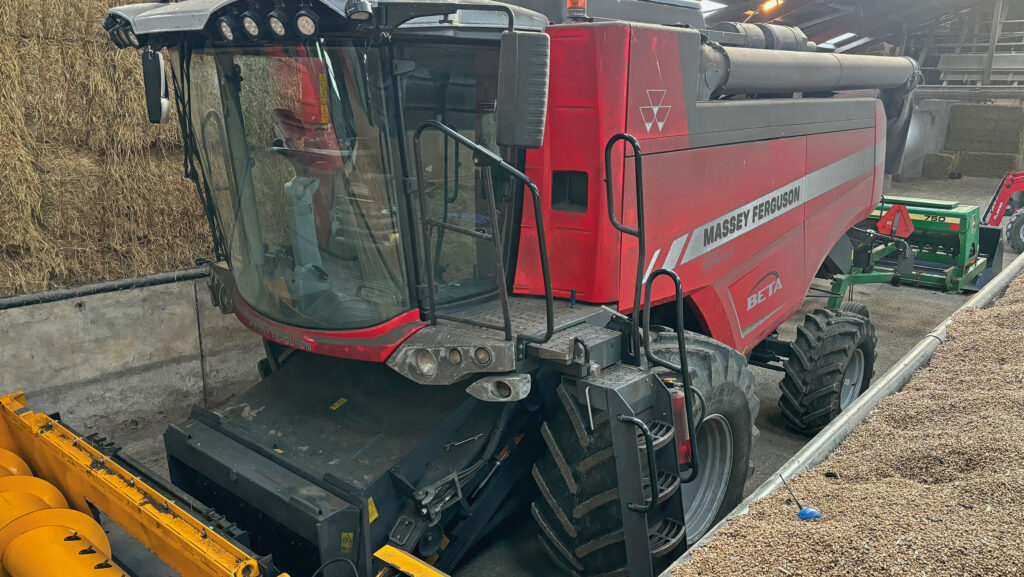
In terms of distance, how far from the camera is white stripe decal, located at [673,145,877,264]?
4250 millimetres

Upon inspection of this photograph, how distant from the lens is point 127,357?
549 centimetres

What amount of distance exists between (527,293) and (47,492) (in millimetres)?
2410

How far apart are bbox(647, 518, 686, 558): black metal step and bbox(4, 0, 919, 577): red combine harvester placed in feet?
0.05

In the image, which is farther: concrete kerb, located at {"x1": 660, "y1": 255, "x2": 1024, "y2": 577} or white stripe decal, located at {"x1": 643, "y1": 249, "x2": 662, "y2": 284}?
white stripe decal, located at {"x1": 643, "y1": 249, "x2": 662, "y2": 284}

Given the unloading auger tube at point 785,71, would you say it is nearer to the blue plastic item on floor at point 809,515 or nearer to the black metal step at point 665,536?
the black metal step at point 665,536

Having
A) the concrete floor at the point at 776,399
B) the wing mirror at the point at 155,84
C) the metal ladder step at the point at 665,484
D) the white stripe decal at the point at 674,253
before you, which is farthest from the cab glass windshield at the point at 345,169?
the concrete floor at the point at 776,399

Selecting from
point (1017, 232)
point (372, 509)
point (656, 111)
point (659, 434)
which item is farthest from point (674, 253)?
point (1017, 232)

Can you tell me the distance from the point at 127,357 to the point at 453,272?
10.9ft

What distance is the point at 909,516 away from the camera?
2.43m

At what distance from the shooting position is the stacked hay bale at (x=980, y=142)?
1936 centimetres

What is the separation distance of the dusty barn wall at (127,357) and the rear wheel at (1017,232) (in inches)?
448

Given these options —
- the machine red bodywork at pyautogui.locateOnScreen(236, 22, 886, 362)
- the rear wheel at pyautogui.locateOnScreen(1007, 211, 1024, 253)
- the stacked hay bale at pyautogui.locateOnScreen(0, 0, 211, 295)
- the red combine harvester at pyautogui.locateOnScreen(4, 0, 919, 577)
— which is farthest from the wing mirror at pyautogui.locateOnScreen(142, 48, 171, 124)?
the rear wheel at pyautogui.locateOnScreen(1007, 211, 1024, 253)

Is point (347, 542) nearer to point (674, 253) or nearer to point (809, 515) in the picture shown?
point (809, 515)

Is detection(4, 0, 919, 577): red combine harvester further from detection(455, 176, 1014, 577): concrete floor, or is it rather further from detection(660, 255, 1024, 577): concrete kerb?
detection(660, 255, 1024, 577): concrete kerb
